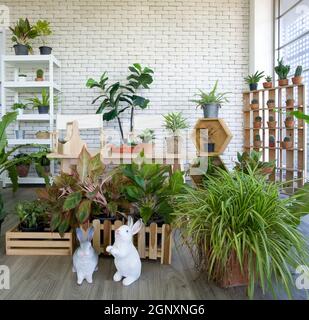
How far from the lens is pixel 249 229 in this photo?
1.55 meters

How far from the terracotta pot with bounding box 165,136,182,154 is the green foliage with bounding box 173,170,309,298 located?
1.23 meters

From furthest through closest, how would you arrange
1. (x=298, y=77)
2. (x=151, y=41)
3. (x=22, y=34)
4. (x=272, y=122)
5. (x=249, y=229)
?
(x=151, y=41) → (x=22, y=34) → (x=272, y=122) → (x=298, y=77) → (x=249, y=229)

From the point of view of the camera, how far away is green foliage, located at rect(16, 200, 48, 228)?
2.24 metres

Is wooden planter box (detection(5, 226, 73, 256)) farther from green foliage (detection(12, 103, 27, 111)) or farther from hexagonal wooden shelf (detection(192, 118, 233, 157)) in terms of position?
green foliage (detection(12, 103, 27, 111))

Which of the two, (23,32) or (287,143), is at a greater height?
(23,32)

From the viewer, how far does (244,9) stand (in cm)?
575

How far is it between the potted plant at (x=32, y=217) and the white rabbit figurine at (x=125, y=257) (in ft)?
2.52

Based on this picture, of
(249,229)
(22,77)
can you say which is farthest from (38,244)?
(22,77)

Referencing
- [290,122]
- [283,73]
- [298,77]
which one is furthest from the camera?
[283,73]

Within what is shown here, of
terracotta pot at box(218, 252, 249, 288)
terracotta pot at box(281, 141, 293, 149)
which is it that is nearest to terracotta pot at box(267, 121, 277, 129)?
terracotta pot at box(281, 141, 293, 149)

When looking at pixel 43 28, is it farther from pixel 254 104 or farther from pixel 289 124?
pixel 289 124

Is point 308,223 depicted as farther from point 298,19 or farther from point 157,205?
point 298,19

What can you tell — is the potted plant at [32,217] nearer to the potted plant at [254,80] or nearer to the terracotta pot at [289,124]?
the terracotta pot at [289,124]

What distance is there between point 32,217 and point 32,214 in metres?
0.02
